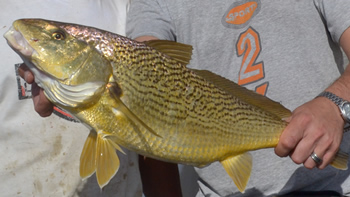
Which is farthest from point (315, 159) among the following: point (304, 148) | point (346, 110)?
point (346, 110)

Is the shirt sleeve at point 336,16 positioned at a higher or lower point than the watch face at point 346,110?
higher

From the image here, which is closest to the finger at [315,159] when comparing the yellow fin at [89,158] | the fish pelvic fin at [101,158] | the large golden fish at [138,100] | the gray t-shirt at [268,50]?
the large golden fish at [138,100]

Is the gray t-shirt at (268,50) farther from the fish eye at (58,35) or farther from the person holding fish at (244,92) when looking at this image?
the fish eye at (58,35)

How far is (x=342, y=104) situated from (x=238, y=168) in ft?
2.10

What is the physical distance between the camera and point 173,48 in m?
2.09

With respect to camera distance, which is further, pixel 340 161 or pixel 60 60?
pixel 340 161

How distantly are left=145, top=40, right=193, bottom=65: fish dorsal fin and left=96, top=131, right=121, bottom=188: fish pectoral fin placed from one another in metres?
0.48

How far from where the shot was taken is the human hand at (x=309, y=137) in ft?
6.98

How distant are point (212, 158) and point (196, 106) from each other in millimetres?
246

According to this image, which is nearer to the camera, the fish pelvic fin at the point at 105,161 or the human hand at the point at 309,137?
the fish pelvic fin at the point at 105,161

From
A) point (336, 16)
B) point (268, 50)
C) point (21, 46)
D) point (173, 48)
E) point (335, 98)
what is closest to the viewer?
point (21, 46)

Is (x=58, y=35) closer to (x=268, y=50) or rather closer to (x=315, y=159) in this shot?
(x=315, y=159)

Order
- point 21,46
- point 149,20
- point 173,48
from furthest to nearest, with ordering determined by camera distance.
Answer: point 149,20 < point 173,48 < point 21,46

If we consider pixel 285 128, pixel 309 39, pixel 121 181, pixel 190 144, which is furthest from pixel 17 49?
pixel 309 39
